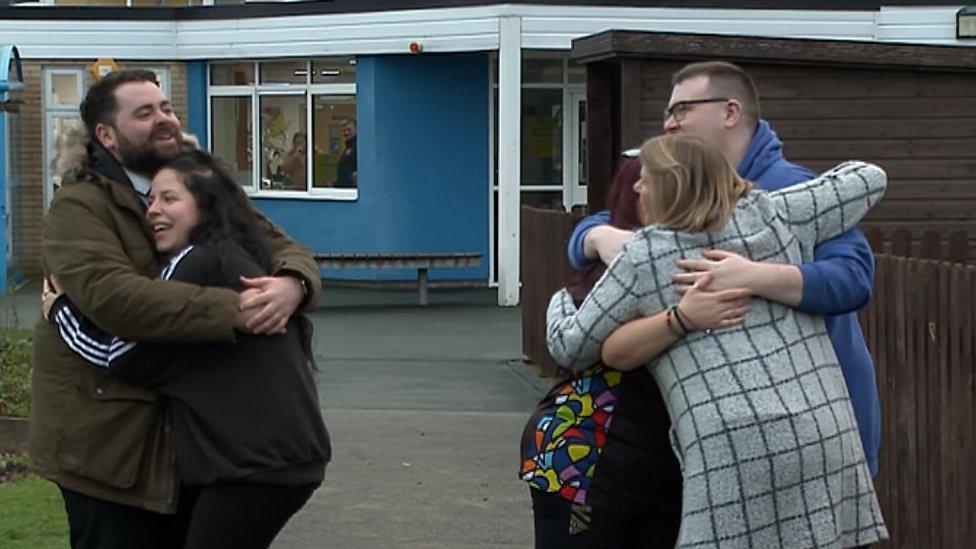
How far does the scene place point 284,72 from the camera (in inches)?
840

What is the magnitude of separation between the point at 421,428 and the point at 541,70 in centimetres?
1040

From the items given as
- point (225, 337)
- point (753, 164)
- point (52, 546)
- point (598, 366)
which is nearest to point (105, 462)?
point (225, 337)

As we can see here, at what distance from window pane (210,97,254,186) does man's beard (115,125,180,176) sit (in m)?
17.4

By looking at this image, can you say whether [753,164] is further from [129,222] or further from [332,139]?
[332,139]

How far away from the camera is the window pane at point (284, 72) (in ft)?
69.4

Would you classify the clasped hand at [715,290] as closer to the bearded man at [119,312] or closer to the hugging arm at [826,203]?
the hugging arm at [826,203]

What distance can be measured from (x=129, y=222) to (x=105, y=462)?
0.60 m

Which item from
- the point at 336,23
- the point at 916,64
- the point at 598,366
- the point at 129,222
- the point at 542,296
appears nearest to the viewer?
the point at 598,366

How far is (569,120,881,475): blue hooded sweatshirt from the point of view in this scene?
4020 mm

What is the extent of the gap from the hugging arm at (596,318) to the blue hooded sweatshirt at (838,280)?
0.20 m

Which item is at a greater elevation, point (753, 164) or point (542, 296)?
point (753, 164)

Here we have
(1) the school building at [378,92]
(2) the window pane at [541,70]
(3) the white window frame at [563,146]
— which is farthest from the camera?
(2) the window pane at [541,70]

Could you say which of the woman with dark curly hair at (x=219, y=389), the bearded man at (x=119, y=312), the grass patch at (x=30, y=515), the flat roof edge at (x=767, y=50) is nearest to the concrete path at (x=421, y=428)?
the grass patch at (x=30, y=515)

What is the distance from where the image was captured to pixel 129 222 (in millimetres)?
4520
